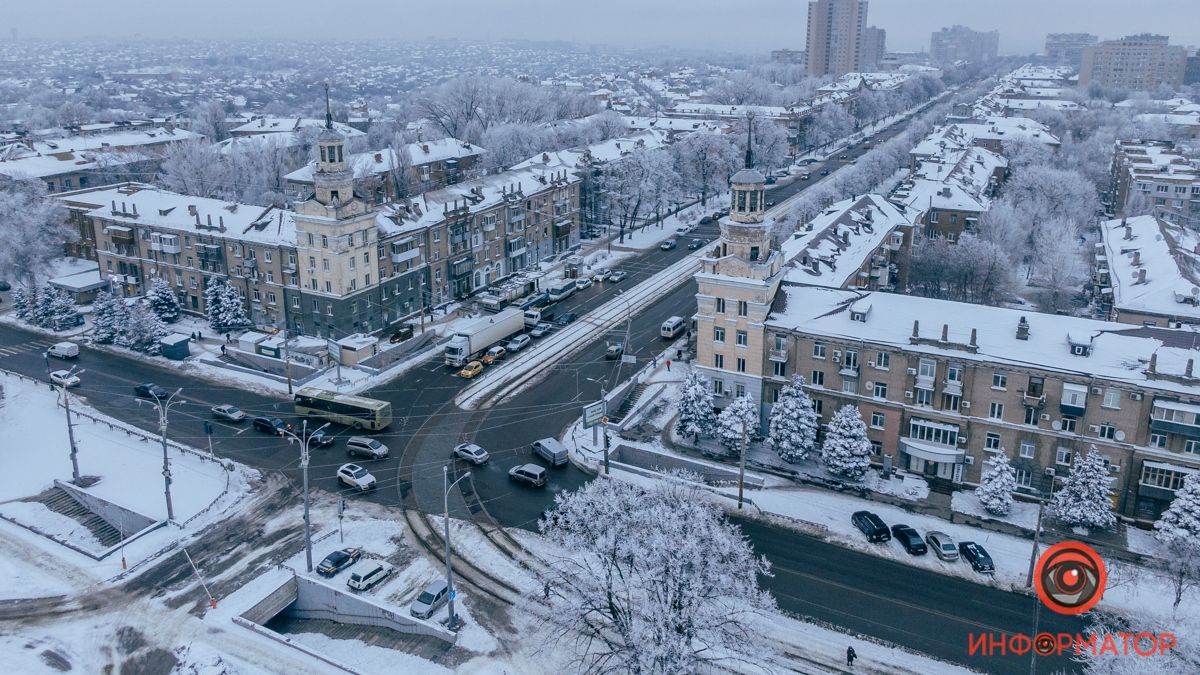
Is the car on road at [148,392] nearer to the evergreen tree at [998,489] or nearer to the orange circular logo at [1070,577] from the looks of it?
the evergreen tree at [998,489]

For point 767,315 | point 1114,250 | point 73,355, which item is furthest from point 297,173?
point 1114,250

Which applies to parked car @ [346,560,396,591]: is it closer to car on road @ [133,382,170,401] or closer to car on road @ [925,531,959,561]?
car on road @ [925,531,959,561]

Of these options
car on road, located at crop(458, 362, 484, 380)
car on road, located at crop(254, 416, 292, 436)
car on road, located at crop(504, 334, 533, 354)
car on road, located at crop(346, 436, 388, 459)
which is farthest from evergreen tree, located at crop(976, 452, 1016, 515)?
car on road, located at crop(254, 416, 292, 436)

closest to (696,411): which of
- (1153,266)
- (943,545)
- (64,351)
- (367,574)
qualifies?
(943,545)

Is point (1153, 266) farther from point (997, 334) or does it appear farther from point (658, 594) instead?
point (658, 594)

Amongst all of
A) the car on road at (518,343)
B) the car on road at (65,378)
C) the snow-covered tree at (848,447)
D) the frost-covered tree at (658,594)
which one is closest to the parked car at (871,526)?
the snow-covered tree at (848,447)

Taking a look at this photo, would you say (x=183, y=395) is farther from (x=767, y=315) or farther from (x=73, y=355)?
(x=767, y=315)
